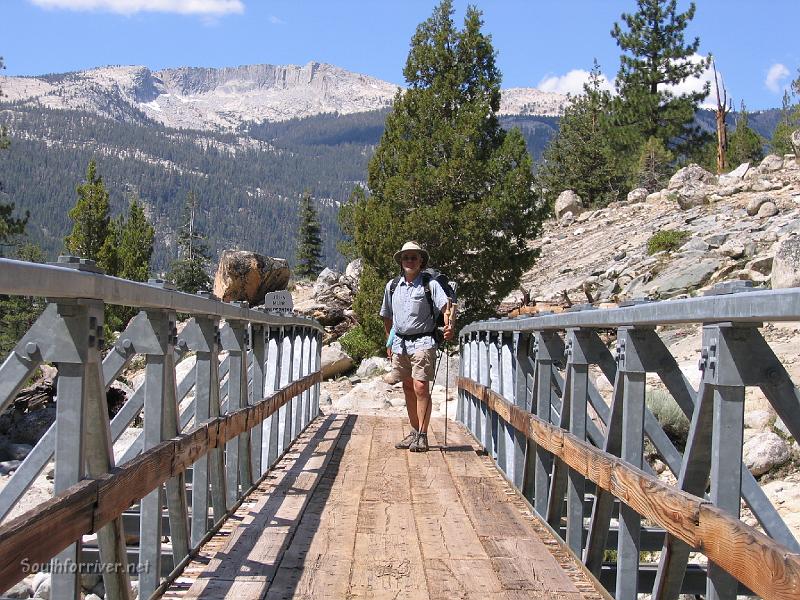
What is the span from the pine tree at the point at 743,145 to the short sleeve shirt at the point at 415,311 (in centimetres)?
3993

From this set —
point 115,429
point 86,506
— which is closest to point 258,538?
point 115,429

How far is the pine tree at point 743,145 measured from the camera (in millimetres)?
46281

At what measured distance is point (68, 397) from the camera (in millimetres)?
2914

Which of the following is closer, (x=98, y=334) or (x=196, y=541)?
(x=98, y=334)

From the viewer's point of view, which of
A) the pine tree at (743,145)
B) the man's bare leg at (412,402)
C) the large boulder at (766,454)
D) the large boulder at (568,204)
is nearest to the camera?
the man's bare leg at (412,402)

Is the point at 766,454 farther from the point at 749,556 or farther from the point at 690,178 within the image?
the point at 690,178

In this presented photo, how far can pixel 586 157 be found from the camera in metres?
47.9

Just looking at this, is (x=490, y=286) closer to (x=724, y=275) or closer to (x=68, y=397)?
(x=724, y=275)

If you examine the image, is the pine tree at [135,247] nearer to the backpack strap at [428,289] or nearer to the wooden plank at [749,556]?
the backpack strap at [428,289]

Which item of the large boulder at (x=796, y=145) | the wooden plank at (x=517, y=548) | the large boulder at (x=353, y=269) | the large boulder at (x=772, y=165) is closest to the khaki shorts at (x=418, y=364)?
the wooden plank at (x=517, y=548)

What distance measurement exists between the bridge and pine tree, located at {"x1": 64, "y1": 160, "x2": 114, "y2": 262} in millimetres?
35763

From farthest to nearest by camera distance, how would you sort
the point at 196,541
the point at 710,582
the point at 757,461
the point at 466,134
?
the point at 466,134 < the point at 757,461 < the point at 196,541 < the point at 710,582

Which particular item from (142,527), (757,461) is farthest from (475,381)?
(142,527)

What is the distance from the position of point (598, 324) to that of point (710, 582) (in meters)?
1.46
